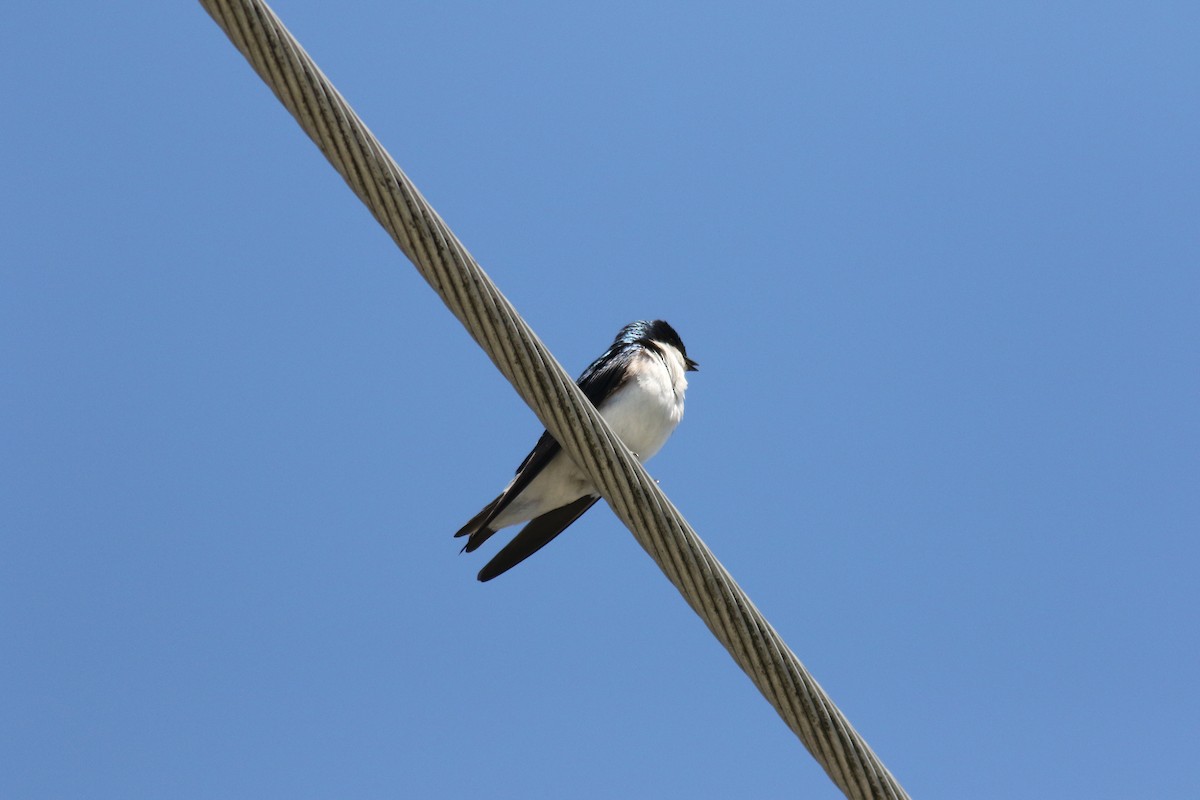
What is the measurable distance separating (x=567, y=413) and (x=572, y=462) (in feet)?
6.12

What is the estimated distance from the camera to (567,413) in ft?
10.2

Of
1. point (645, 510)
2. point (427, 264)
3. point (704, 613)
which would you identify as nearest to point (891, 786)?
Answer: point (704, 613)

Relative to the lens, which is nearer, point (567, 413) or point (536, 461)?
point (567, 413)

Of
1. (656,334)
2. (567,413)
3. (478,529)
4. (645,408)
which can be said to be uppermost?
(656,334)

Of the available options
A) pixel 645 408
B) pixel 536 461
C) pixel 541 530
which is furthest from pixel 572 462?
pixel 645 408

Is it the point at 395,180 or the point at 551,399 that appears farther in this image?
the point at 551,399

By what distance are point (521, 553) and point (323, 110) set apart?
272cm

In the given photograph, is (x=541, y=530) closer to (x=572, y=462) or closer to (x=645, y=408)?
(x=572, y=462)

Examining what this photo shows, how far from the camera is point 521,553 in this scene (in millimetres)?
5246

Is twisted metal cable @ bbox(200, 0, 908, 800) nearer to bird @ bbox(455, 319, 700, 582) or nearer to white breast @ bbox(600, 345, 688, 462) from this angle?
bird @ bbox(455, 319, 700, 582)

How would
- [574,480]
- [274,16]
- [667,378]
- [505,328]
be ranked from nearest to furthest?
[274,16], [505,328], [574,480], [667,378]

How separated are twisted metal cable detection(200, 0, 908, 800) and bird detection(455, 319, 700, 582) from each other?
1.82 meters

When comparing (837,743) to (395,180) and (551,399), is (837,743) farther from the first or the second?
(395,180)

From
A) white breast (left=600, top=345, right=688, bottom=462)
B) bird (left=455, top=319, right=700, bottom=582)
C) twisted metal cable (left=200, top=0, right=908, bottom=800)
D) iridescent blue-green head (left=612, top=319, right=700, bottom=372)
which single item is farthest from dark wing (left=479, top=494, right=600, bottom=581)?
twisted metal cable (left=200, top=0, right=908, bottom=800)
